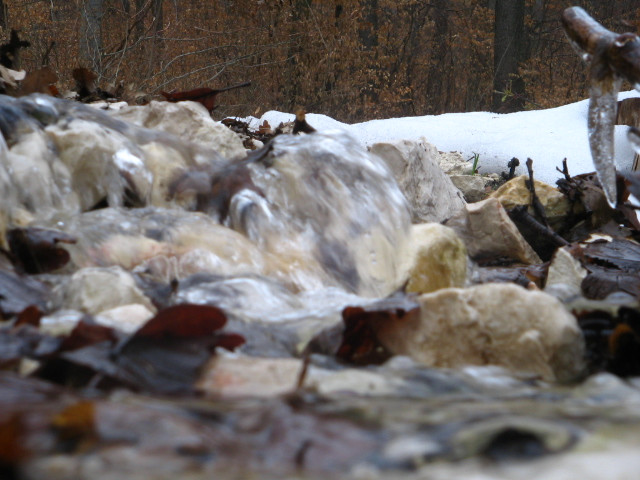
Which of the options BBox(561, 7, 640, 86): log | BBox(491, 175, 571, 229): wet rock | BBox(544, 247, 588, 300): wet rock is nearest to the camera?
BBox(561, 7, 640, 86): log

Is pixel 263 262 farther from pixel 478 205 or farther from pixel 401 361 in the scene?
pixel 478 205

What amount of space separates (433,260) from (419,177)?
48.4 inches

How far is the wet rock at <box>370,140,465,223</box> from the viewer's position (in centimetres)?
366

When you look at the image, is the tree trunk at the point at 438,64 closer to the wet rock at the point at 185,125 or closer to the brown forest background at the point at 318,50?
the brown forest background at the point at 318,50

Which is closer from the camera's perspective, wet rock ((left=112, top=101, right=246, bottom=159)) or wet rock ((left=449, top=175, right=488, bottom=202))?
wet rock ((left=112, top=101, right=246, bottom=159))

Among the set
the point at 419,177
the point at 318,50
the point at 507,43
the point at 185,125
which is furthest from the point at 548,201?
the point at 507,43

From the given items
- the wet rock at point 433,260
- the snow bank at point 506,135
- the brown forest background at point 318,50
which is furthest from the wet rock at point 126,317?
the snow bank at point 506,135

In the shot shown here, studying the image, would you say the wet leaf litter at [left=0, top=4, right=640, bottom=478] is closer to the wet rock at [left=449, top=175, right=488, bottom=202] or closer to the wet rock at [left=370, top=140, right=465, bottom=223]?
the wet rock at [left=370, top=140, right=465, bottom=223]

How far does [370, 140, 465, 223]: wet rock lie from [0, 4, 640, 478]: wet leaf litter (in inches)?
19.4

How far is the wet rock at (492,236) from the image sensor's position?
314cm

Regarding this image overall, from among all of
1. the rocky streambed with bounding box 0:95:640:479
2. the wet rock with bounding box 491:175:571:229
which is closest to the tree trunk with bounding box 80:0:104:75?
the rocky streambed with bounding box 0:95:640:479

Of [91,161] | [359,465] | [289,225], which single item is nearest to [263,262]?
[289,225]

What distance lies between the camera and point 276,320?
1.76m

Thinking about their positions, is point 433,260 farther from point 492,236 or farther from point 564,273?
point 492,236
